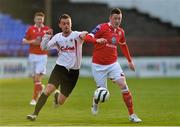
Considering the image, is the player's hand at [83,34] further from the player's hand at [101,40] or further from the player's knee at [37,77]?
the player's knee at [37,77]

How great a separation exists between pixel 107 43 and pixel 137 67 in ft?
76.5

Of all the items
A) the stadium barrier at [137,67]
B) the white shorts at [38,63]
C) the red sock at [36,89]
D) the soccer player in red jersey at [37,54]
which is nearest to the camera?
the red sock at [36,89]

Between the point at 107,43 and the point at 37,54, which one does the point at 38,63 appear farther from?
the point at 107,43

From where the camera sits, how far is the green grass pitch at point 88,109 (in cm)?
1443

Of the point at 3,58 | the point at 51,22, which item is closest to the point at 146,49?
the point at 51,22

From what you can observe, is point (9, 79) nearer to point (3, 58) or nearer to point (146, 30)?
point (3, 58)

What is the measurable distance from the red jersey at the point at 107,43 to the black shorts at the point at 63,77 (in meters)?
0.65

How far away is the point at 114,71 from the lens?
48.9 ft

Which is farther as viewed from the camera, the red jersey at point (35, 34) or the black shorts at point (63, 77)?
the red jersey at point (35, 34)

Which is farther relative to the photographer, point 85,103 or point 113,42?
point 85,103

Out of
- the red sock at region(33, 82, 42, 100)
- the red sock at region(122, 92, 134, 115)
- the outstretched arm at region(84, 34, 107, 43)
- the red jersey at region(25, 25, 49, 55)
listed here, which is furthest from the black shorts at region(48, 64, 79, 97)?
the red jersey at region(25, 25, 49, 55)

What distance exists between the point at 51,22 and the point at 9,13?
108 inches

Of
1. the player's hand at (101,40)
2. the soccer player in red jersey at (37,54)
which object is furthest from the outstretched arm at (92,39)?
the soccer player in red jersey at (37,54)

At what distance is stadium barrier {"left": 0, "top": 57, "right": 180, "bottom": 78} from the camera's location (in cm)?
3619
